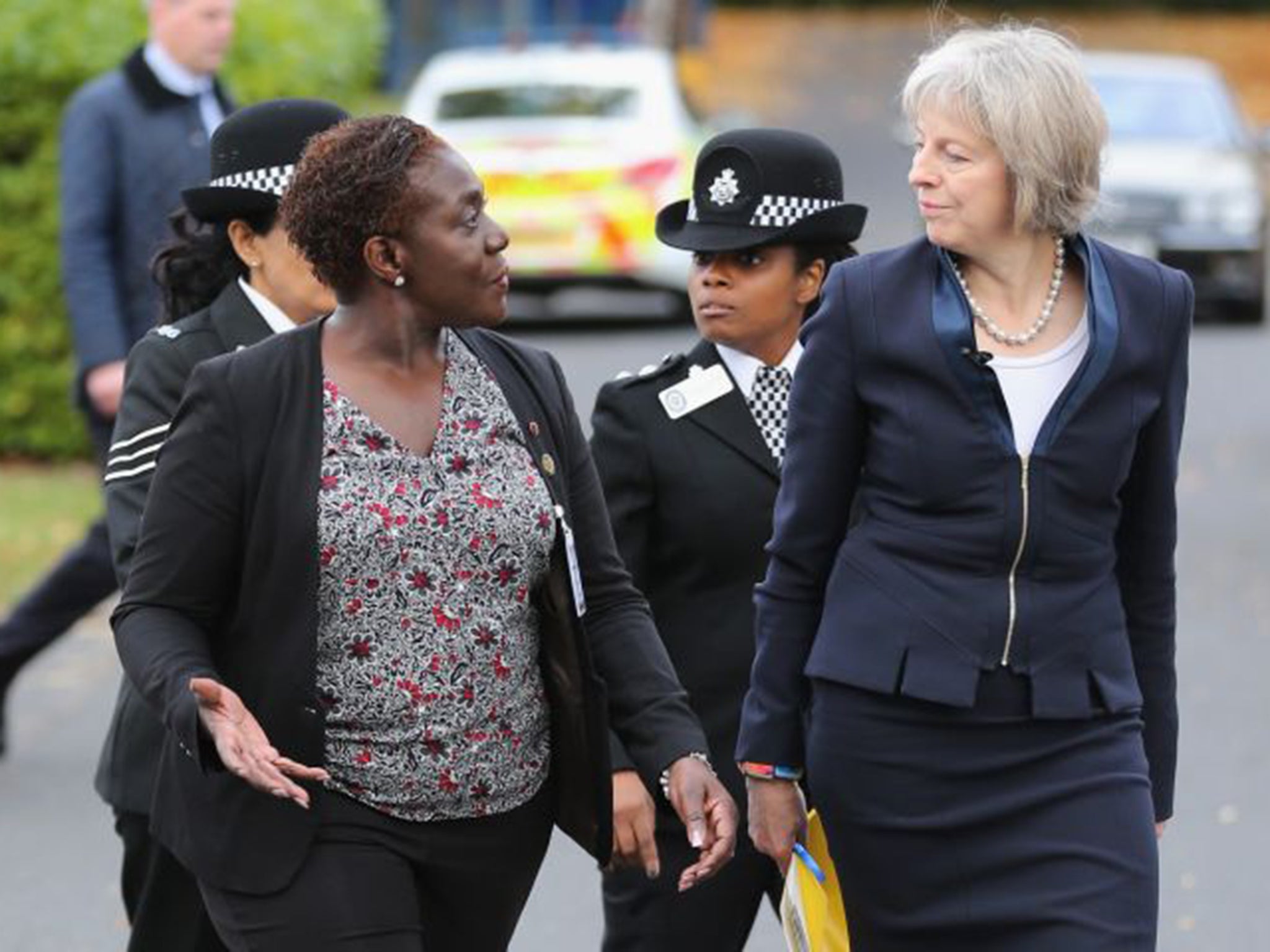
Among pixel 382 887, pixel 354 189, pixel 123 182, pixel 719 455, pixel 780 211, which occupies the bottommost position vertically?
pixel 123 182

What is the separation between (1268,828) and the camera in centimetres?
827

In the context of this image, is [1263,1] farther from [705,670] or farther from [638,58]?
[705,670]

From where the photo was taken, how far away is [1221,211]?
66.4 feet

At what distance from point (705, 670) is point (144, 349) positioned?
1093mm

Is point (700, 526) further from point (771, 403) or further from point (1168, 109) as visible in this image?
point (1168, 109)

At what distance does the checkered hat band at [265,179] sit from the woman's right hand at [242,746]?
4.46 ft

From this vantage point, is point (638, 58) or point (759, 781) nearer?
point (759, 781)

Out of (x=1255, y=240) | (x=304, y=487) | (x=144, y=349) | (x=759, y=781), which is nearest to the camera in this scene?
(x=304, y=487)

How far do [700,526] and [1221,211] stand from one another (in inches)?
611

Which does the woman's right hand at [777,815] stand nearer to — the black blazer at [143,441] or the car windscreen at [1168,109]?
the black blazer at [143,441]

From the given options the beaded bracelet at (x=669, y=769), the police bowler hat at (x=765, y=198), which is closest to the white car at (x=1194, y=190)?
the police bowler hat at (x=765, y=198)

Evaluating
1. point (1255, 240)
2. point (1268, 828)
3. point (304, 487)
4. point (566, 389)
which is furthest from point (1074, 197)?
point (1255, 240)

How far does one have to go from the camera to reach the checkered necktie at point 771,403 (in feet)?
17.5

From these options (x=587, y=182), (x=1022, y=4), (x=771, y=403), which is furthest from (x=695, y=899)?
(x=1022, y=4)
